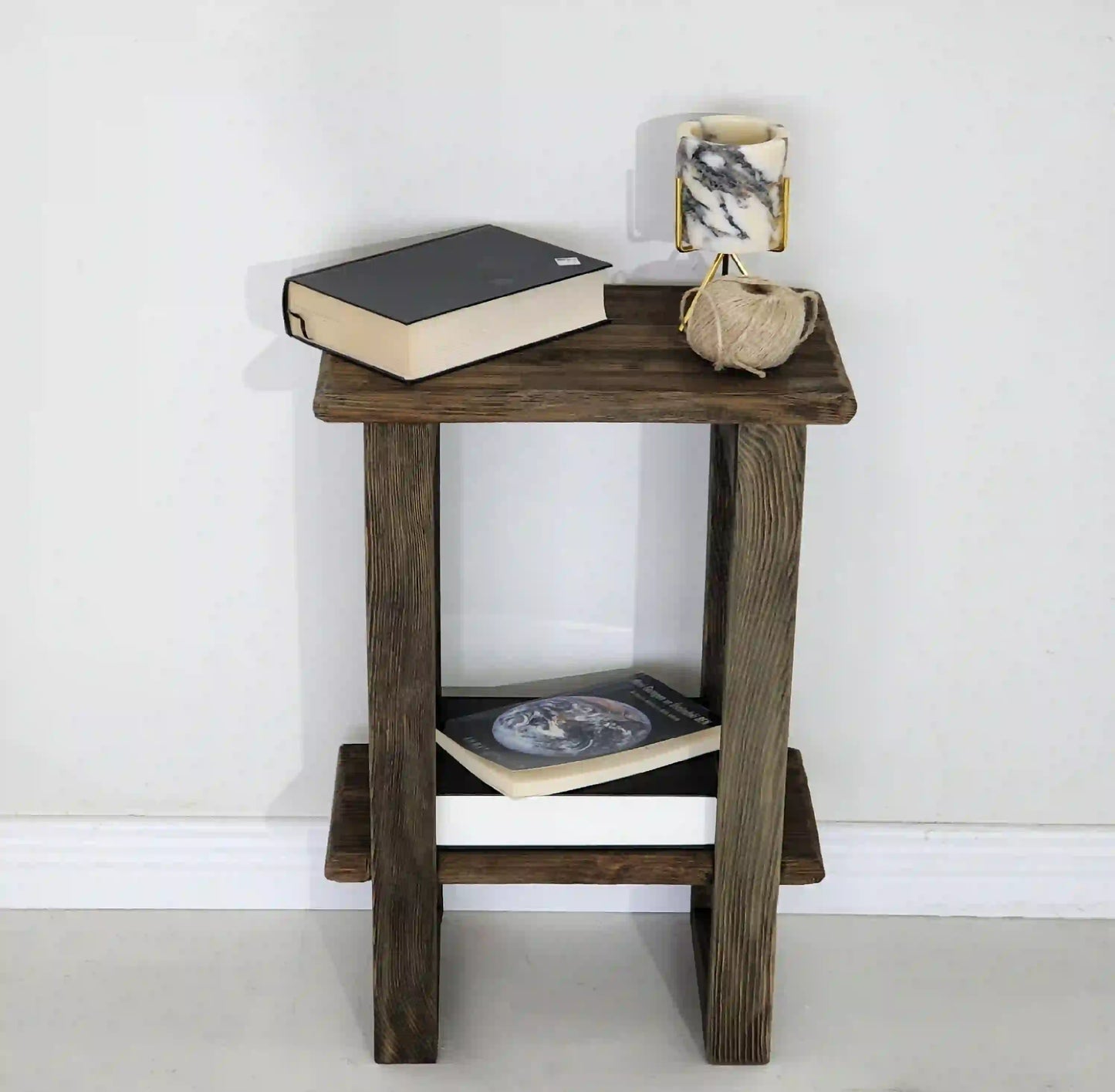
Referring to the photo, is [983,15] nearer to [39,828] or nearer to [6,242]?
[6,242]

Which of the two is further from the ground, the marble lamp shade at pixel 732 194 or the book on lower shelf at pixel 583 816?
the marble lamp shade at pixel 732 194

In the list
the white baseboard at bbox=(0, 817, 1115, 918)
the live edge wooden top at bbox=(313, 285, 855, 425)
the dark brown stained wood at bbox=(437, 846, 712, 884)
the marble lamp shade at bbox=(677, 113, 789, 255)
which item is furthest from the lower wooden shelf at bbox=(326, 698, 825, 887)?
the marble lamp shade at bbox=(677, 113, 789, 255)

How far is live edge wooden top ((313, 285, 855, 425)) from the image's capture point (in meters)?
1.17

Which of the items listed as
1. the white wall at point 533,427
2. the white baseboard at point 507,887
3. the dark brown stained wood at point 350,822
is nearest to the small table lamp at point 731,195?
the white wall at point 533,427

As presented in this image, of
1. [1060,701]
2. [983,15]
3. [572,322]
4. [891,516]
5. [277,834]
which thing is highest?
[983,15]

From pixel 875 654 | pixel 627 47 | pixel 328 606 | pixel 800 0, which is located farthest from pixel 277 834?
pixel 800 0

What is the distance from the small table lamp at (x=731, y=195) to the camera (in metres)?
1.24

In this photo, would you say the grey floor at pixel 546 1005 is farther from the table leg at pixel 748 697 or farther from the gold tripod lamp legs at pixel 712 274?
the gold tripod lamp legs at pixel 712 274

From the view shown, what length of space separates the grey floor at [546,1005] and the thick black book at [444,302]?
667 mm

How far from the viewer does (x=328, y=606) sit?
1.57 m

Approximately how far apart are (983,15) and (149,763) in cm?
108

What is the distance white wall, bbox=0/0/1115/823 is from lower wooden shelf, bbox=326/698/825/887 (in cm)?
20

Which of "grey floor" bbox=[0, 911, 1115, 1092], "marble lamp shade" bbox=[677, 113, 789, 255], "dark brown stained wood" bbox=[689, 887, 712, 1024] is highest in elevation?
"marble lamp shade" bbox=[677, 113, 789, 255]

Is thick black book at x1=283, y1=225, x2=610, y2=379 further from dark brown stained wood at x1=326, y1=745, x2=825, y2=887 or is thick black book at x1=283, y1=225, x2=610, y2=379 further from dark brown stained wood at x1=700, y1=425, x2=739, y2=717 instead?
dark brown stained wood at x1=326, y1=745, x2=825, y2=887
